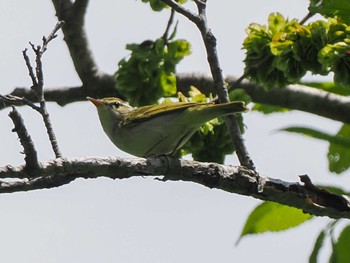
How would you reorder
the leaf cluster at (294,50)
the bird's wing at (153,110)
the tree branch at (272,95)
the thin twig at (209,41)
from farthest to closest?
the tree branch at (272,95) < the bird's wing at (153,110) < the leaf cluster at (294,50) < the thin twig at (209,41)

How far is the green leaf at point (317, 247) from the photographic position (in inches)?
178

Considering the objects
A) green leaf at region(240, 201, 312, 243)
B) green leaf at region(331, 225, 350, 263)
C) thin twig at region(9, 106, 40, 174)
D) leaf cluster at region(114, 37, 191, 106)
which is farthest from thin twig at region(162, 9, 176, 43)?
thin twig at region(9, 106, 40, 174)

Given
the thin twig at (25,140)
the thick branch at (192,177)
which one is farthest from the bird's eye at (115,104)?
the thin twig at (25,140)

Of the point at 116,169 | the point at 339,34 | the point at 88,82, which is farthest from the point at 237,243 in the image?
the point at 88,82

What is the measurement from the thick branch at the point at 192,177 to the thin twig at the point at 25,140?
5 centimetres

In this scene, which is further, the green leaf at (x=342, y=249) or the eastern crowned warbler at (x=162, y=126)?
the eastern crowned warbler at (x=162, y=126)

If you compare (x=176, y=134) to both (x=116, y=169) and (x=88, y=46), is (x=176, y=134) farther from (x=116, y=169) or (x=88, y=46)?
(x=116, y=169)

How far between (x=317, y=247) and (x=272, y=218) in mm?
448

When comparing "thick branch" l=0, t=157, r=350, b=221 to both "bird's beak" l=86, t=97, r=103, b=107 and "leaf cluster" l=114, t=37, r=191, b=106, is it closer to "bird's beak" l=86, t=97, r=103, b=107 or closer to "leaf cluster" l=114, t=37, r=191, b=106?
"leaf cluster" l=114, t=37, r=191, b=106

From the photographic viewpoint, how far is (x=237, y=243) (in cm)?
497

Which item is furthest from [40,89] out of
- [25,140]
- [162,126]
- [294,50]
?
[162,126]

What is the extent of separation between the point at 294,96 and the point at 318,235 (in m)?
2.96

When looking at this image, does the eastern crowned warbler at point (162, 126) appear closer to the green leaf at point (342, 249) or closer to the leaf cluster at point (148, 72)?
the leaf cluster at point (148, 72)

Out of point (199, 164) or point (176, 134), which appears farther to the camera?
point (176, 134)
